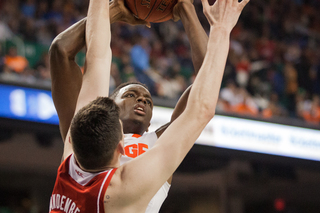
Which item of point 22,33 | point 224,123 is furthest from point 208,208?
point 22,33

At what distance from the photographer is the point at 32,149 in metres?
6.10

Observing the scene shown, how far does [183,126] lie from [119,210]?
0.39 m

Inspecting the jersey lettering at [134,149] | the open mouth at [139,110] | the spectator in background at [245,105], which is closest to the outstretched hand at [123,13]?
the open mouth at [139,110]

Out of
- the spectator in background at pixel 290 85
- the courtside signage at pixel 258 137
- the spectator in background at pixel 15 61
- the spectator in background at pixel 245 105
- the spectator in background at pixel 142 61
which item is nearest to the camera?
the spectator in background at pixel 15 61

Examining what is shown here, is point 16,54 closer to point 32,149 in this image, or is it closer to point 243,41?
point 32,149

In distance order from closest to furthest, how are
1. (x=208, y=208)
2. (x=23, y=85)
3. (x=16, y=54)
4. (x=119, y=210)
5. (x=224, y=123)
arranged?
1. (x=119, y=210)
2. (x=23, y=85)
3. (x=16, y=54)
4. (x=224, y=123)
5. (x=208, y=208)

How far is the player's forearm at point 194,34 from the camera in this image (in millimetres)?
2023

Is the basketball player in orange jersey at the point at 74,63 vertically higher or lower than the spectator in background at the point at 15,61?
higher

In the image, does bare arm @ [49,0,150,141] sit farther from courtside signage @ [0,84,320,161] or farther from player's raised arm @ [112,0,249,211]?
courtside signage @ [0,84,320,161]

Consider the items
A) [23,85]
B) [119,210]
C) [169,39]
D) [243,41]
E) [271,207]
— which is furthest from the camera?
[243,41]

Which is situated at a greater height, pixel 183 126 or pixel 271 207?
pixel 183 126

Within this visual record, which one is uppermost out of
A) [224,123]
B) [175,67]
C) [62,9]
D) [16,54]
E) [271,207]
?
[62,9]

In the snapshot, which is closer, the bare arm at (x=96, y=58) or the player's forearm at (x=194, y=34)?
the bare arm at (x=96, y=58)

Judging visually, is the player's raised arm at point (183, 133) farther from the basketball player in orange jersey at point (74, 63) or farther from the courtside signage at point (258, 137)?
the courtside signage at point (258, 137)
